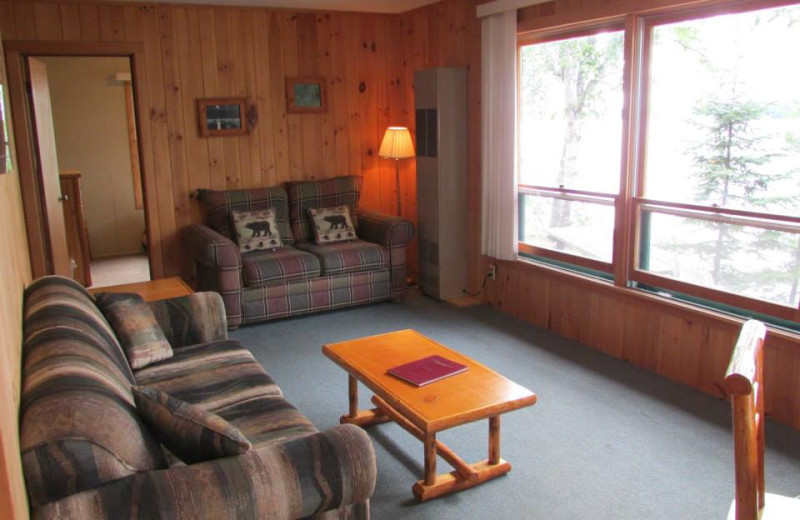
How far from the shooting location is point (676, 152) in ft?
11.9

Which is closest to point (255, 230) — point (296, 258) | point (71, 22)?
point (296, 258)

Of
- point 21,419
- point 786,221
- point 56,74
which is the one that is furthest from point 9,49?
point 786,221

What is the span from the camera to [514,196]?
4742 millimetres

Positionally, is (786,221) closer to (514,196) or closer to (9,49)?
(514,196)

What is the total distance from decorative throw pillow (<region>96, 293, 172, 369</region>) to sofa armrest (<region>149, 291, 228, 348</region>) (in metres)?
0.14

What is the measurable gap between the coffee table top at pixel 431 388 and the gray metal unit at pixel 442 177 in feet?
7.31

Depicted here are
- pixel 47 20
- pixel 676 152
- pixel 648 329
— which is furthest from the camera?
pixel 47 20

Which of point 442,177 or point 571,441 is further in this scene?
point 442,177

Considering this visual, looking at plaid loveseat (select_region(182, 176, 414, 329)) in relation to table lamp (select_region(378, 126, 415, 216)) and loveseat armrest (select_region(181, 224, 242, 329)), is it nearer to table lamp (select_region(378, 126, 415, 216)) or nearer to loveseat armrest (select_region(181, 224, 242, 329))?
loveseat armrest (select_region(181, 224, 242, 329))

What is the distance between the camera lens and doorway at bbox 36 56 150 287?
7.17m

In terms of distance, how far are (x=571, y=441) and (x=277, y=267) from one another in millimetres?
2571

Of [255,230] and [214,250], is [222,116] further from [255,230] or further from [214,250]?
[214,250]

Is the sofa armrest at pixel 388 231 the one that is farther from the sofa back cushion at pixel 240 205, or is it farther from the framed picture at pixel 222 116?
the framed picture at pixel 222 116

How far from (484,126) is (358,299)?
1.62 meters
